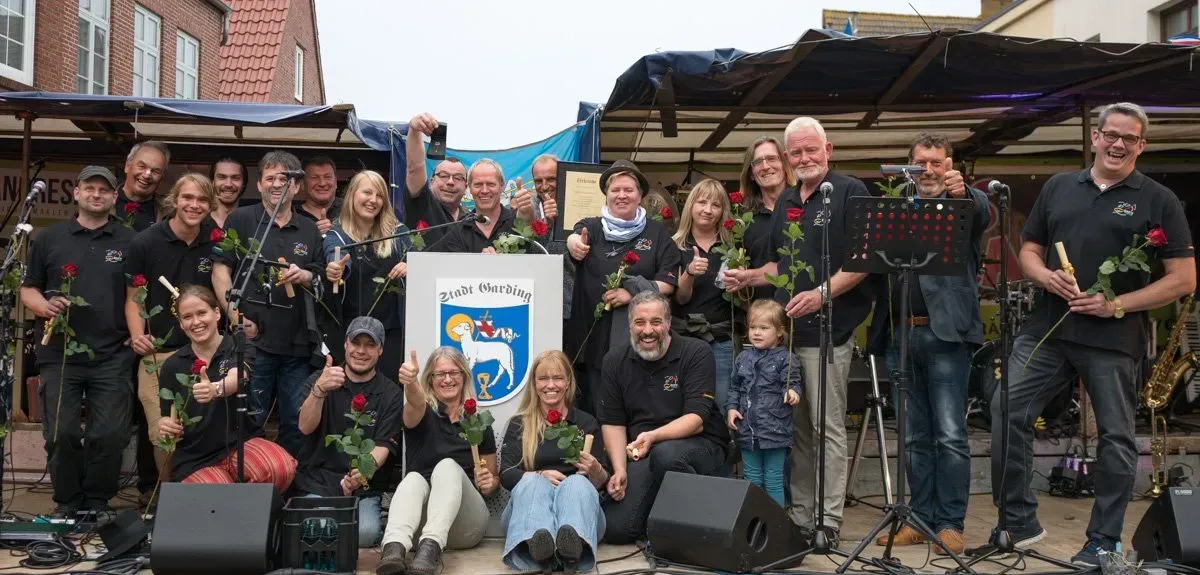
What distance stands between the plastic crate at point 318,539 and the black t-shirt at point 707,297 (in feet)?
7.14

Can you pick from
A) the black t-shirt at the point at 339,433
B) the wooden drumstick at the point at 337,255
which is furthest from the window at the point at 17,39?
the black t-shirt at the point at 339,433

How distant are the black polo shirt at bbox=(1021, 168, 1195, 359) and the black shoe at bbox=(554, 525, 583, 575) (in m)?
2.47

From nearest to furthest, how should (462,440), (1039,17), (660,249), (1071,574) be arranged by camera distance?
(1071,574) < (462,440) < (660,249) < (1039,17)

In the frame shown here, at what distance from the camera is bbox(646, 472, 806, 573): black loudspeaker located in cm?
462

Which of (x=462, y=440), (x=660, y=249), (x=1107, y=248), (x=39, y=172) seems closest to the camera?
(x=1107, y=248)

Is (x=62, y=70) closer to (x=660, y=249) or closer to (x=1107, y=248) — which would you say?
(x=660, y=249)

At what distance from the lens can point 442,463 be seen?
5.18 meters

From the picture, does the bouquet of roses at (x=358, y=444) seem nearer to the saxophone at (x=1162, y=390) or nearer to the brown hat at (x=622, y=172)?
the brown hat at (x=622, y=172)

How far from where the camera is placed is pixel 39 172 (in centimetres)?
959

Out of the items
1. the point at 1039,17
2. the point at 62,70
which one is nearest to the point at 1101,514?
the point at 62,70

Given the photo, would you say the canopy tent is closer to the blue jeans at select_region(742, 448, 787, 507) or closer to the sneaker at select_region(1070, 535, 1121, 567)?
the blue jeans at select_region(742, 448, 787, 507)

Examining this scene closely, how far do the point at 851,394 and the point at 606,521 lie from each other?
2376 millimetres

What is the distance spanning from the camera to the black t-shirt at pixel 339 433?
5.34 metres

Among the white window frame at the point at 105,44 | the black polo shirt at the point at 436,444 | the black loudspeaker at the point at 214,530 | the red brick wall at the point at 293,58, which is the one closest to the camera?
the black loudspeaker at the point at 214,530
